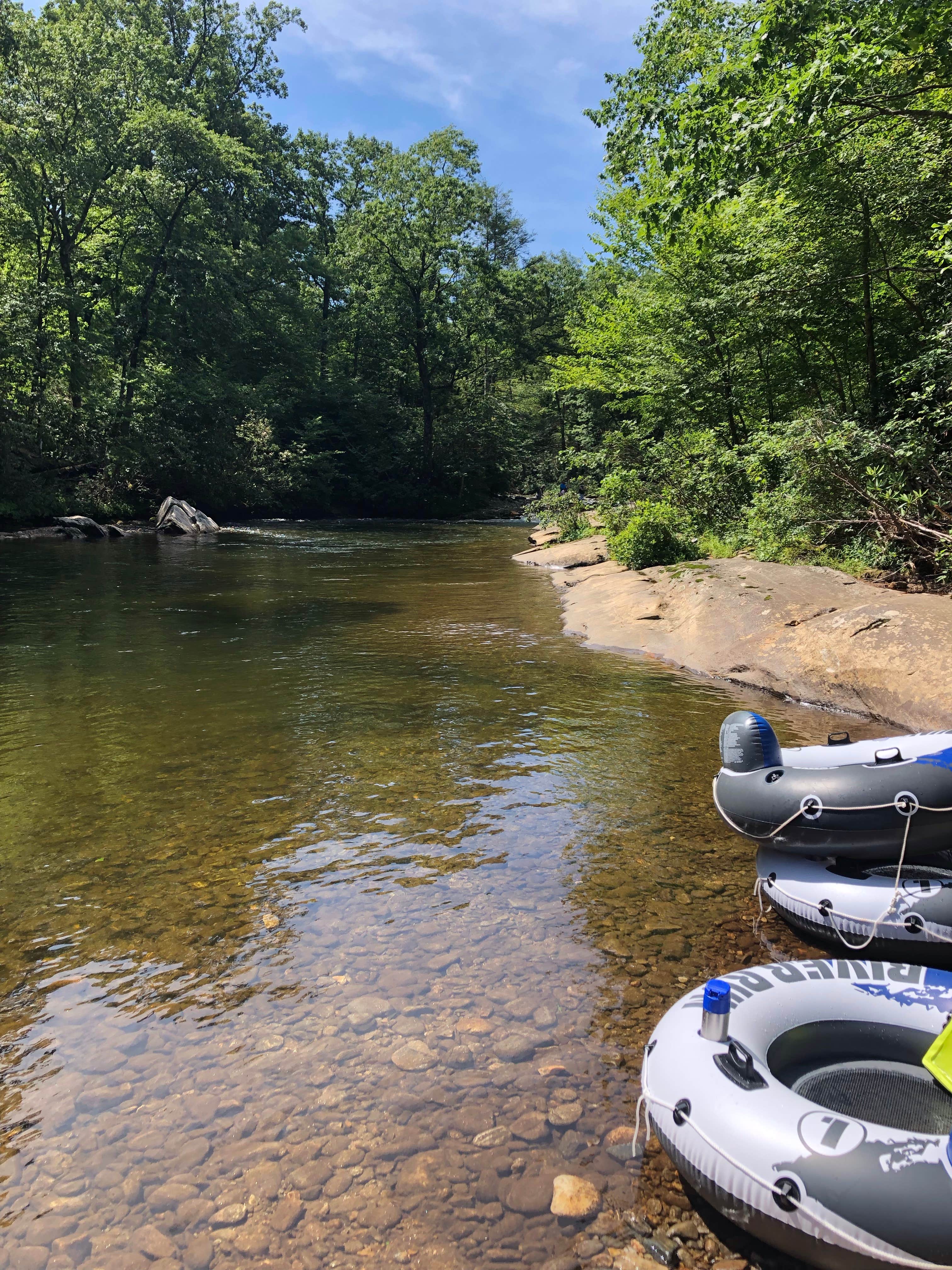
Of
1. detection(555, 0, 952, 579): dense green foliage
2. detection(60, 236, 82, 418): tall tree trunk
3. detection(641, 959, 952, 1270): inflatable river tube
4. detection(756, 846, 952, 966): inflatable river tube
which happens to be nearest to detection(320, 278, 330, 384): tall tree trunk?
detection(60, 236, 82, 418): tall tree trunk

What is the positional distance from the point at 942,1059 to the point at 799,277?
463 inches

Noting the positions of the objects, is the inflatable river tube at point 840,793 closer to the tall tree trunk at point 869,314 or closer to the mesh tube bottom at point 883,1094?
the mesh tube bottom at point 883,1094

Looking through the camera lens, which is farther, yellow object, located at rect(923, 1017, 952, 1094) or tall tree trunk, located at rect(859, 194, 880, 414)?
tall tree trunk, located at rect(859, 194, 880, 414)

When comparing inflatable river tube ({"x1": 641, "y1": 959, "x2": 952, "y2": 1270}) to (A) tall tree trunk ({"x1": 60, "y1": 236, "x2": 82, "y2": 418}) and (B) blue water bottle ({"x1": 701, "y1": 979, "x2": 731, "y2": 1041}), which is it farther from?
(A) tall tree trunk ({"x1": 60, "y1": 236, "x2": 82, "y2": 418})

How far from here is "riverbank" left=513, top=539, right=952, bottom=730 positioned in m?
7.07

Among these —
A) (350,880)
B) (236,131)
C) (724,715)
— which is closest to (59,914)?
(350,880)

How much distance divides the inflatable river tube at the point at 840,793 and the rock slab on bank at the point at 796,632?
3.33m

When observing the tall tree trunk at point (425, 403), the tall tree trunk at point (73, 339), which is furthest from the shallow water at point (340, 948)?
the tall tree trunk at point (425, 403)

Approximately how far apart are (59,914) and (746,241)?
43.6ft

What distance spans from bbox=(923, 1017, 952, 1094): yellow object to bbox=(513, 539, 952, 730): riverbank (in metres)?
4.73

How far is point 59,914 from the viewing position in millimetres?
4000

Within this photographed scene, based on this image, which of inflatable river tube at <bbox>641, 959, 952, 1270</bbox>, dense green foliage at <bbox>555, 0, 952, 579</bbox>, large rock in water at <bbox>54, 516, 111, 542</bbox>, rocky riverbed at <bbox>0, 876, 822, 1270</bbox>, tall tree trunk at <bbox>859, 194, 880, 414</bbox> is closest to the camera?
inflatable river tube at <bbox>641, 959, 952, 1270</bbox>

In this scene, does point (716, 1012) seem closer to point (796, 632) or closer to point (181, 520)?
point (796, 632)

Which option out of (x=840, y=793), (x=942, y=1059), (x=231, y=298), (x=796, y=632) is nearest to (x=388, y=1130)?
(x=942, y=1059)
